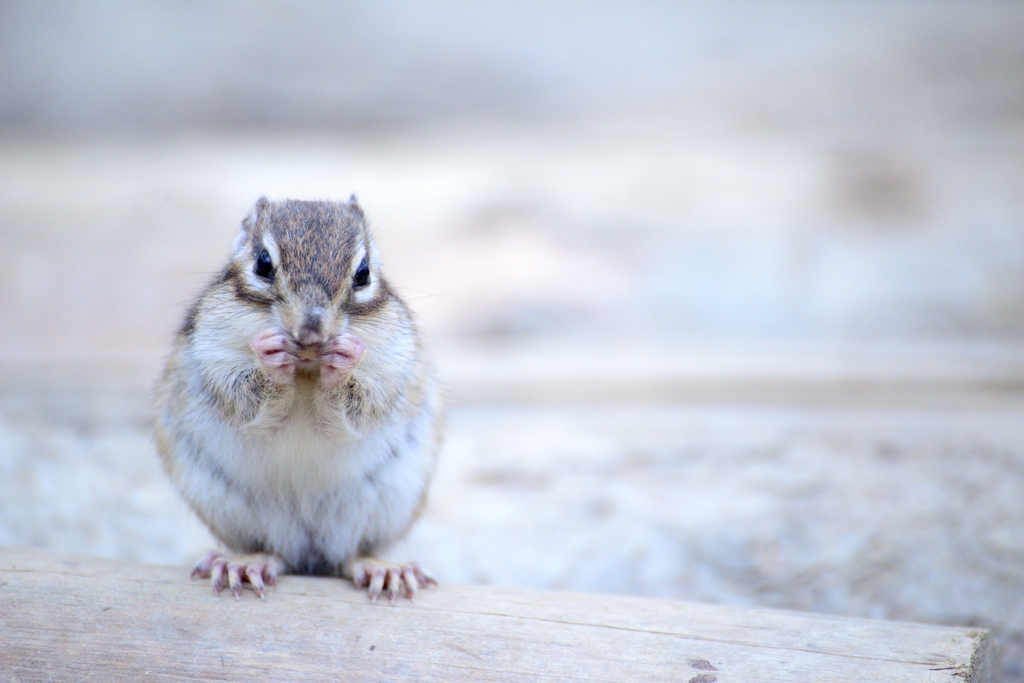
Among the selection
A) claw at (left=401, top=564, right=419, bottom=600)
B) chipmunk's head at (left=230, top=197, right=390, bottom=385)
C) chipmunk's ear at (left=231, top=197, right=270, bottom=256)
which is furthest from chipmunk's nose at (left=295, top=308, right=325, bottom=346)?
claw at (left=401, top=564, right=419, bottom=600)

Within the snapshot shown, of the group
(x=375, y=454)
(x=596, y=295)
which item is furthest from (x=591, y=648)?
(x=596, y=295)

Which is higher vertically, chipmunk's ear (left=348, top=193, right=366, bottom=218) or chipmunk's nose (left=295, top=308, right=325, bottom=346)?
chipmunk's ear (left=348, top=193, right=366, bottom=218)

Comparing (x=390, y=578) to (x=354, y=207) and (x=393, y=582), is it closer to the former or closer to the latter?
(x=393, y=582)

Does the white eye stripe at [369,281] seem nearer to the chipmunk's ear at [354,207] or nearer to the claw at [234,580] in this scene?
the chipmunk's ear at [354,207]

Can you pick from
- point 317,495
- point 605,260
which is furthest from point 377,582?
point 605,260

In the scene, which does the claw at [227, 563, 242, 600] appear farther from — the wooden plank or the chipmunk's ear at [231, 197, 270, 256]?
the chipmunk's ear at [231, 197, 270, 256]

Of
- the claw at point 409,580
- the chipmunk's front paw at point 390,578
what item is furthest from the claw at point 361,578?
the claw at point 409,580
